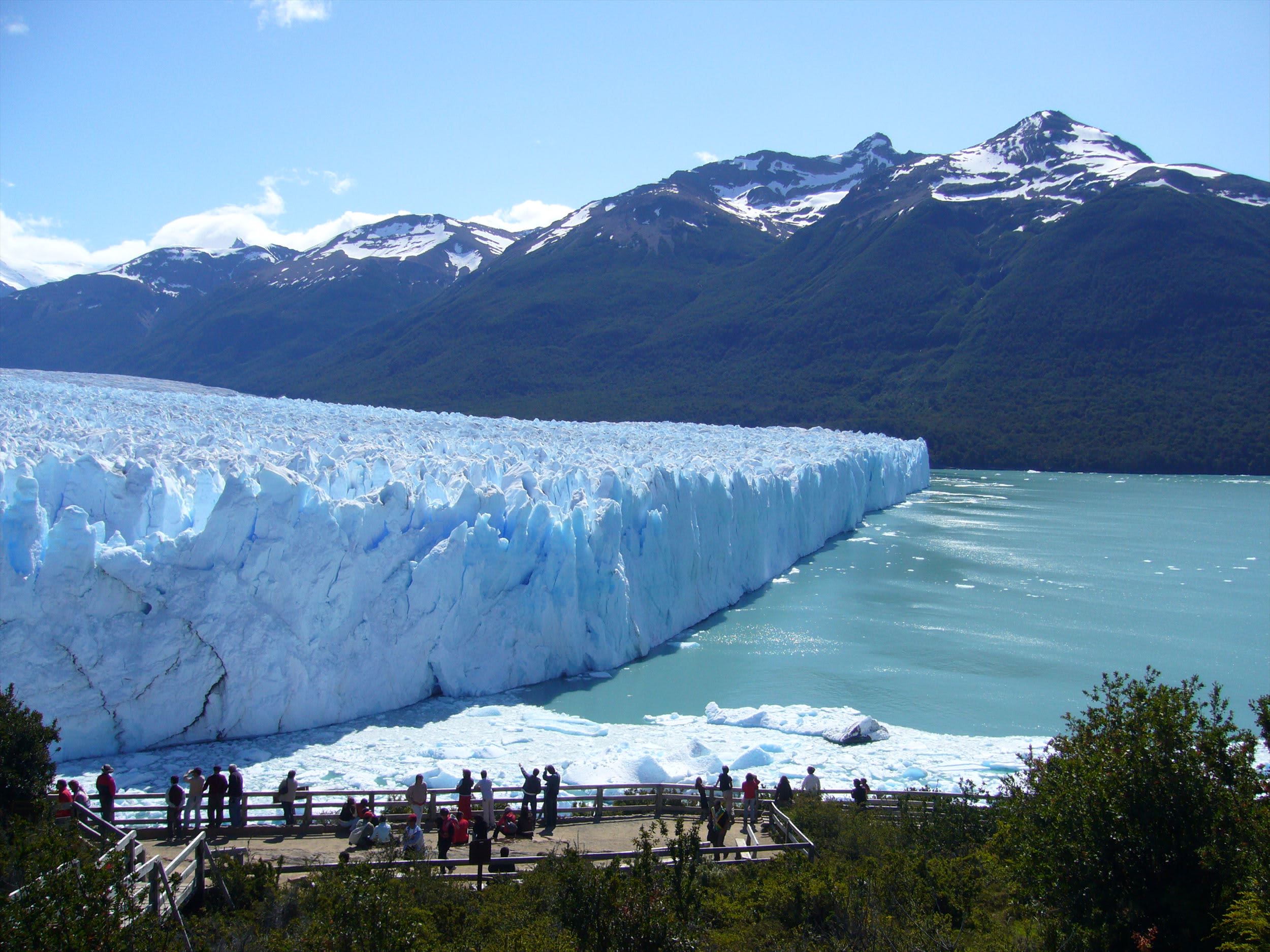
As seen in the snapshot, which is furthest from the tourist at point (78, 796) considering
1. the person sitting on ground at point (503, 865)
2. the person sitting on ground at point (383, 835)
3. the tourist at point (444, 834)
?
Result: the person sitting on ground at point (503, 865)

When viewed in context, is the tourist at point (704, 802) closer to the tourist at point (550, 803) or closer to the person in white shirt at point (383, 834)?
the tourist at point (550, 803)

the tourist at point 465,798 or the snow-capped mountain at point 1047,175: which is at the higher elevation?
the snow-capped mountain at point 1047,175

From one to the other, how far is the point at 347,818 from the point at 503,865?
1872mm

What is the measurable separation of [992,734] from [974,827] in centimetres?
557

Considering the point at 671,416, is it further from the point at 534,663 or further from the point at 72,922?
the point at 72,922

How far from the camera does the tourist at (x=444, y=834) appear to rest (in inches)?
274

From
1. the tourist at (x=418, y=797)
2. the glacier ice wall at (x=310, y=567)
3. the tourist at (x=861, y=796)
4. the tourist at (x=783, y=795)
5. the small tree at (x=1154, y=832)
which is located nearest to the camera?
the small tree at (x=1154, y=832)

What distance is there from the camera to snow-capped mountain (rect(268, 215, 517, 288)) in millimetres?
142375

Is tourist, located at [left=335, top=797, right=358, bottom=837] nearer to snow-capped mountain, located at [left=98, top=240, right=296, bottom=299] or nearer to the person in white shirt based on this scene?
the person in white shirt

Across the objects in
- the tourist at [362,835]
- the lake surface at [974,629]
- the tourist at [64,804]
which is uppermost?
the tourist at [64,804]

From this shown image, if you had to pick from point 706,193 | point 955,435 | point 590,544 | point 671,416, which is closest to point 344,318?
point 706,193

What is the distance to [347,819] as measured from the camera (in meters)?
7.67

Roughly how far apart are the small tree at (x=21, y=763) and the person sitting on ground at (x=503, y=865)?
314 cm

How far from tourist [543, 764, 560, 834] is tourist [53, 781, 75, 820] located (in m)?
3.65
